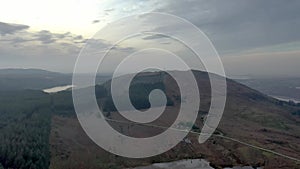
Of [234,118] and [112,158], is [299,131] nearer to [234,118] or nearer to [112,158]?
[234,118]

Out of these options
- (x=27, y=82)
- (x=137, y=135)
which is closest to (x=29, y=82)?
(x=27, y=82)

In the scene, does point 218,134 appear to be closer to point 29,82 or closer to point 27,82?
point 27,82

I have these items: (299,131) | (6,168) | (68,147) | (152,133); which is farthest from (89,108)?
(299,131)

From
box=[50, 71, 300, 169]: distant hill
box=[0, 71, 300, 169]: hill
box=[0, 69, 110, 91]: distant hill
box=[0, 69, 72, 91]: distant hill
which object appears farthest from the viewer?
→ box=[0, 69, 72, 91]: distant hill

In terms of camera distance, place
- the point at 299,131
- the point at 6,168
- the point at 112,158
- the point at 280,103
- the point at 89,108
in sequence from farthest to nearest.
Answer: the point at 280,103 → the point at 89,108 → the point at 299,131 → the point at 112,158 → the point at 6,168

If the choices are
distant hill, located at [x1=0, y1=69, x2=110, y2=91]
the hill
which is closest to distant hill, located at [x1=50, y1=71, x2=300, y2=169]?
the hill

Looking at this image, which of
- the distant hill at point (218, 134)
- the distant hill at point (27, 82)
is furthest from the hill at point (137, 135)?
the distant hill at point (27, 82)

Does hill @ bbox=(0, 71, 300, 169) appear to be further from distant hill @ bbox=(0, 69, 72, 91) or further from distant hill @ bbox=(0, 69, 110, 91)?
distant hill @ bbox=(0, 69, 72, 91)

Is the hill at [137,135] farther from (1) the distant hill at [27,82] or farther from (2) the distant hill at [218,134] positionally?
(1) the distant hill at [27,82]

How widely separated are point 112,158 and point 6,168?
7786mm

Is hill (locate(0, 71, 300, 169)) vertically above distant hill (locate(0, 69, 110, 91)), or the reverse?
distant hill (locate(0, 69, 110, 91))

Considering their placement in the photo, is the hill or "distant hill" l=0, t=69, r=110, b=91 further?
"distant hill" l=0, t=69, r=110, b=91

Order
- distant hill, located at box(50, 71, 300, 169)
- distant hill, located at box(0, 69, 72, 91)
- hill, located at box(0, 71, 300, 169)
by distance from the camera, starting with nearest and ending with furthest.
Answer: hill, located at box(0, 71, 300, 169) < distant hill, located at box(50, 71, 300, 169) < distant hill, located at box(0, 69, 72, 91)

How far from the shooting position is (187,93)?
179 feet
